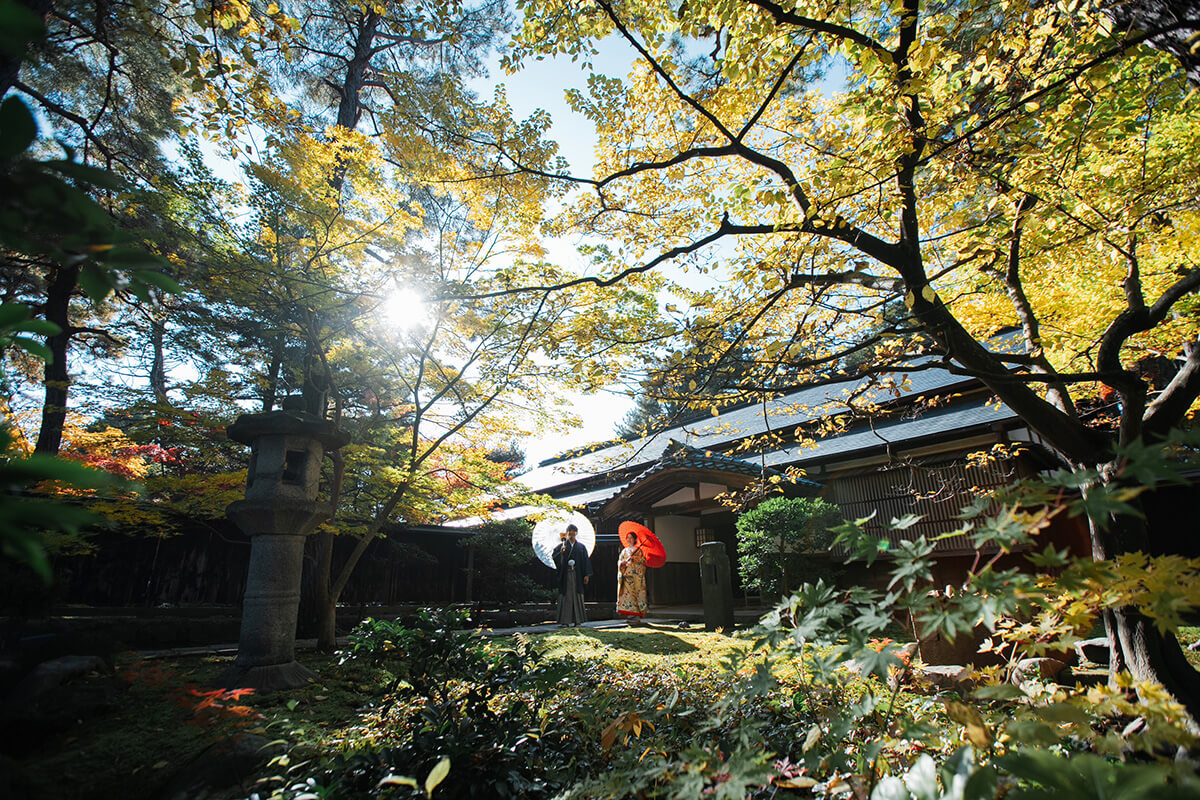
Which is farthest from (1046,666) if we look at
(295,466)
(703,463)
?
(295,466)

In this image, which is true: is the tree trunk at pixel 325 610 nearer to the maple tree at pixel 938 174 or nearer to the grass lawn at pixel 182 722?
the grass lawn at pixel 182 722

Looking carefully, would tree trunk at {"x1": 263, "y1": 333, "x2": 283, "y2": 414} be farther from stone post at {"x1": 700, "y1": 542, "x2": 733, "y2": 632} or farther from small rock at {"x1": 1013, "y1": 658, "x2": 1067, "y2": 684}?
small rock at {"x1": 1013, "y1": 658, "x2": 1067, "y2": 684}

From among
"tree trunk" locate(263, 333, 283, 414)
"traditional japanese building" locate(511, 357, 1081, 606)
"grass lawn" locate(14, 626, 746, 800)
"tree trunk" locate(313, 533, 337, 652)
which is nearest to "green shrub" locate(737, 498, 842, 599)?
"traditional japanese building" locate(511, 357, 1081, 606)

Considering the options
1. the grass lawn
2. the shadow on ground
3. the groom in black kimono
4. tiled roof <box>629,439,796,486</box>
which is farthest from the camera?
tiled roof <box>629,439,796,486</box>

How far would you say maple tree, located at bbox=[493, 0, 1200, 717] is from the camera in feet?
A: 12.7

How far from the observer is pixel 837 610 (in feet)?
5.20

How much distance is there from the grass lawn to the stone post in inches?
89.6

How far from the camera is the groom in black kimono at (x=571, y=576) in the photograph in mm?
10055

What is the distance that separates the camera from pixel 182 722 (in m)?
3.99

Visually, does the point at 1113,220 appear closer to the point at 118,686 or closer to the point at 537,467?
the point at 118,686

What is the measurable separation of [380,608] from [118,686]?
564 centimetres

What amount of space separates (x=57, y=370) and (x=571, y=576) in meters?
10.5

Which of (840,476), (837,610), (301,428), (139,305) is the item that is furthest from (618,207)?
(139,305)

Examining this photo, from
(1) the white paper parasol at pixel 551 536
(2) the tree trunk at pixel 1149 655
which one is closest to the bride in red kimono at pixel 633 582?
(1) the white paper parasol at pixel 551 536
